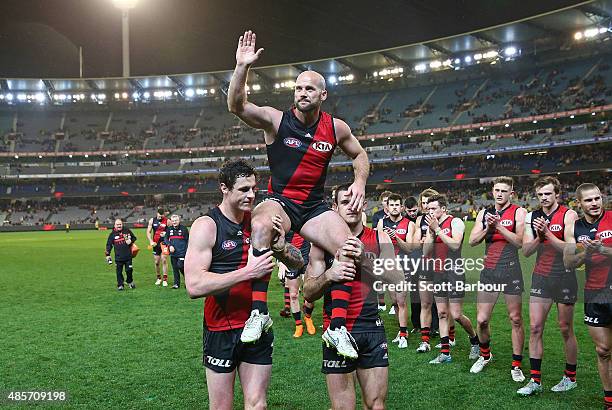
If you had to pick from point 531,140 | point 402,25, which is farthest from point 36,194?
point 531,140

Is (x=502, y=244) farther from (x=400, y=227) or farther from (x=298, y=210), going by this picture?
(x=298, y=210)

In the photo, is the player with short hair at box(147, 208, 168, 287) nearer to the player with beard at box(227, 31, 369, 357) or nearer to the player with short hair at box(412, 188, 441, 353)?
the player with short hair at box(412, 188, 441, 353)

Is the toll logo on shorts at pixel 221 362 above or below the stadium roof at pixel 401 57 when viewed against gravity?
below

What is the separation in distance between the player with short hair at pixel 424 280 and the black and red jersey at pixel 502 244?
4.32 feet

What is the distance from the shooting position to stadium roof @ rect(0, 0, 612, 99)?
162ft

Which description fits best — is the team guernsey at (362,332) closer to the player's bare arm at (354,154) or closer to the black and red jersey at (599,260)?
the player's bare arm at (354,154)

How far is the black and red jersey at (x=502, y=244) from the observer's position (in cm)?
708

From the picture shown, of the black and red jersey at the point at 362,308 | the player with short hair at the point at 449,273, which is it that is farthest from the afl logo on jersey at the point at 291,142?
the player with short hair at the point at 449,273

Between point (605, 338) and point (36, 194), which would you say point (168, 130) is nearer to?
point (36, 194)

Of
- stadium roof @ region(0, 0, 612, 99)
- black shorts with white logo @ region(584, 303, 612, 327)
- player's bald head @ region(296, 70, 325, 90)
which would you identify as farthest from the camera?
stadium roof @ region(0, 0, 612, 99)

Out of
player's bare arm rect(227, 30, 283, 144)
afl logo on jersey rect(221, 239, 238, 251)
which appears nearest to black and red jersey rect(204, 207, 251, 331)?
afl logo on jersey rect(221, 239, 238, 251)

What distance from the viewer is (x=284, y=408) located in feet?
20.2

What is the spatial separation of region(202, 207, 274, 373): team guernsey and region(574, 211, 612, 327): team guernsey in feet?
12.4

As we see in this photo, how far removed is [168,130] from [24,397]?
71973mm
